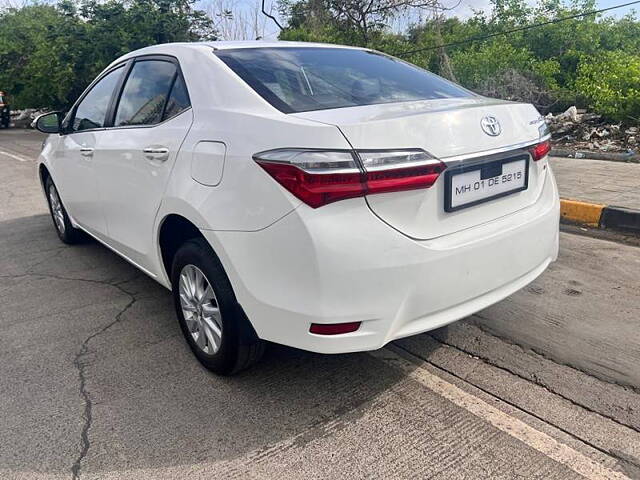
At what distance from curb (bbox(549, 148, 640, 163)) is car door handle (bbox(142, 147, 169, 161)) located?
6.53 metres

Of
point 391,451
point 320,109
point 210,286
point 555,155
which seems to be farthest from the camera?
point 555,155

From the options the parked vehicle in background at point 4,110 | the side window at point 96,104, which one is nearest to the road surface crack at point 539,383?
the side window at point 96,104

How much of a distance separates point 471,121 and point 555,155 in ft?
23.0

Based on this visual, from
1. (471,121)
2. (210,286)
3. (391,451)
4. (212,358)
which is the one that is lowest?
(391,451)

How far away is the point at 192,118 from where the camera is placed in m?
2.66

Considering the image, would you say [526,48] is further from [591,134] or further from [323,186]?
[323,186]

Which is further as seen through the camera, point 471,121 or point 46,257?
Result: point 46,257

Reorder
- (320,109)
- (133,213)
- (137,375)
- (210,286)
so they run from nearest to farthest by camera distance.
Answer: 1. (320,109)
2. (210,286)
3. (137,375)
4. (133,213)

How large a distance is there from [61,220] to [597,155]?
723 centimetres

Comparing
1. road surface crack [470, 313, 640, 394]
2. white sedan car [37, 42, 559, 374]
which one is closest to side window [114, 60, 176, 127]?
white sedan car [37, 42, 559, 374]

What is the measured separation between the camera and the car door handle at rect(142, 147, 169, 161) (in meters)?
2.76

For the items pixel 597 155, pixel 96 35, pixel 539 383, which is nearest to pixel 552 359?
pixel 539 383

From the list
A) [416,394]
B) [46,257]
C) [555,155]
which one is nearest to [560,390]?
[416,394]

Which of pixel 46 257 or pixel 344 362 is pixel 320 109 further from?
pixel 46 257
